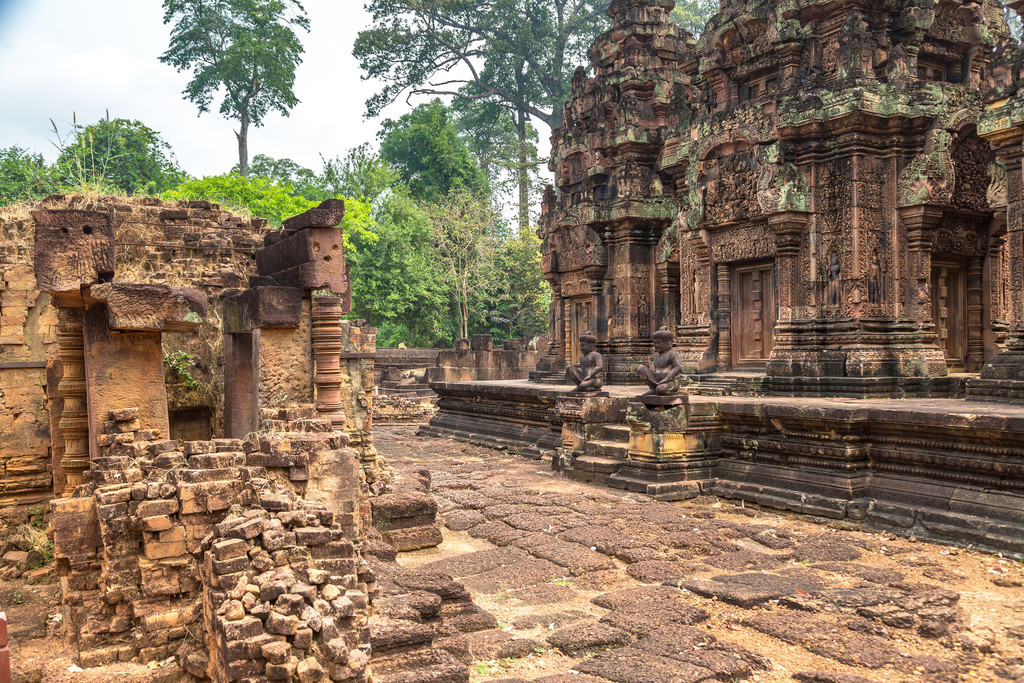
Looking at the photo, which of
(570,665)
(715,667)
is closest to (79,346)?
(570,665)

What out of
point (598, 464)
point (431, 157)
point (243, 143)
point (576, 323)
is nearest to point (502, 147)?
point (431, 157)

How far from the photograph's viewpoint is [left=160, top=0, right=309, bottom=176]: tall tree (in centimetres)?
3212

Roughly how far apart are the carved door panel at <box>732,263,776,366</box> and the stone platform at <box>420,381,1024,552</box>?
5.67ft

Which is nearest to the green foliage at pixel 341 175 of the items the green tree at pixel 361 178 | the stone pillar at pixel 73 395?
the green tree at pixel 361 178

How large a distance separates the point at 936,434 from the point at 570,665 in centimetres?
445

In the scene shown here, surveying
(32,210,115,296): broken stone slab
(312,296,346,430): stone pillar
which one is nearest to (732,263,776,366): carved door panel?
(312,296,346,430): stone pillar

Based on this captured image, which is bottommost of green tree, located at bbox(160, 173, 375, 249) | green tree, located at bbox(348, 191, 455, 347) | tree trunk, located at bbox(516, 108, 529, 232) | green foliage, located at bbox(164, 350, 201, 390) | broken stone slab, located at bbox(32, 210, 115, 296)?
green foliage, located at bbox(164, 350, 201, 390)

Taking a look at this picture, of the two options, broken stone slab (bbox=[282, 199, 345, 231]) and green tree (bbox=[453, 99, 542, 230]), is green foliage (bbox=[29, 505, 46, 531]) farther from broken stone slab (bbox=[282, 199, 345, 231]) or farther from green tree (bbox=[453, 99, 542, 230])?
green tree (bbox=[453, 99, 542, 230])

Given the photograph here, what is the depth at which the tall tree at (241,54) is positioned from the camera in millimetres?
32125

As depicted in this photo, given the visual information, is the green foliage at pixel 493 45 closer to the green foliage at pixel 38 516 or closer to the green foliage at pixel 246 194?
the green foliage at pixel 246 194

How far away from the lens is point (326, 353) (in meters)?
6.28

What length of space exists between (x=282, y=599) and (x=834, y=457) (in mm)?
5872

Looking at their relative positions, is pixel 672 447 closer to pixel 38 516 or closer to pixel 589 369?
pixel 589 369

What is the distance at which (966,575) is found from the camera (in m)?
5.27
